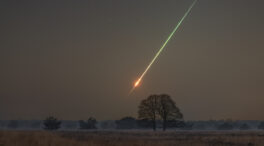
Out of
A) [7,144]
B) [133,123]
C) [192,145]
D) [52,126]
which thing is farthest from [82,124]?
[7,144]

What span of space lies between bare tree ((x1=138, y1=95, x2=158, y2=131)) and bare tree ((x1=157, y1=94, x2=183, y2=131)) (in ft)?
3.40

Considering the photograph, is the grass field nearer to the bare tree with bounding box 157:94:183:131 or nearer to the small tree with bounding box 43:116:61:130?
the bare tree with bounding box 157:94:183:131

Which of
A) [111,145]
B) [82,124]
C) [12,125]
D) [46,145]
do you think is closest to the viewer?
[46,145]

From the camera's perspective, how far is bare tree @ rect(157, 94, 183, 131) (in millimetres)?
89750

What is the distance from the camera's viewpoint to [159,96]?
3538 inches

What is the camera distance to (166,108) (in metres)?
90.0

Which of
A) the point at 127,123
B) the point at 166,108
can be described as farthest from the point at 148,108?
the point at 127,123

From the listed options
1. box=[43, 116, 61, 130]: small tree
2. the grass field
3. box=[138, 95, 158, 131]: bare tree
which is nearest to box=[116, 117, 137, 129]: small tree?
box=[43, 116, 61, 130]: small tree

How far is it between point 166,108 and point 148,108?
395 cm

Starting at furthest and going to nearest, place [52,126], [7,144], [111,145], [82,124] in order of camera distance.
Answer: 1. [82,124]
2. [52,126]
3. [111,145]
4. [7,144]

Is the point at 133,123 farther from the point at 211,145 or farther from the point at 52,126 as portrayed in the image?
the point at 211,145

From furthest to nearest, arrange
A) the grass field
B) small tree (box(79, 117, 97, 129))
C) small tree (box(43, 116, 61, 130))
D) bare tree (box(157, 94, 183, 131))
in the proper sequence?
small tree (box(79, 117, 97, 129)) < small tree (box(43, 116, 61, 130)) < bare tree (box(157, 94, 183, 131)) < the grass field

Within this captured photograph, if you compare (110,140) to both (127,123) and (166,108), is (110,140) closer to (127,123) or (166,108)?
(166,108)

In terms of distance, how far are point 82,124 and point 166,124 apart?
200 feet
